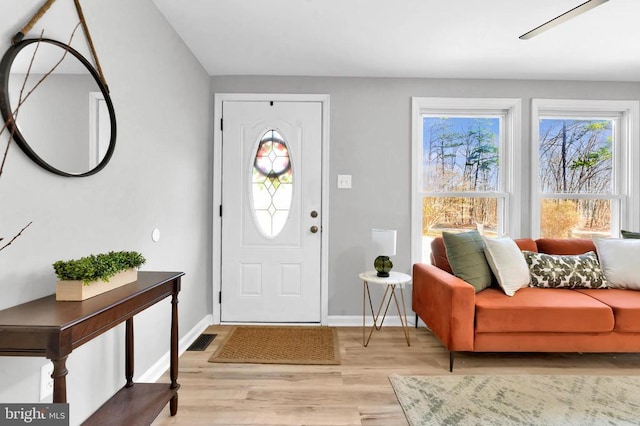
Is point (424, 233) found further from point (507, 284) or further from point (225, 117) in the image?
point (225, 117)

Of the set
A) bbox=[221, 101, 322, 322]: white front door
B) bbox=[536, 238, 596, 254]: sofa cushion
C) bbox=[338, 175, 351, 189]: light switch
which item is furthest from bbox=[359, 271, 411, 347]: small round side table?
bbox=[536, 238, 596, 254]: sofa cushion

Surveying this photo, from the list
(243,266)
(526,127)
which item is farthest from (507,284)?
(243,266)

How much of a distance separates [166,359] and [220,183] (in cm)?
157

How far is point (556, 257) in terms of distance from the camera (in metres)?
2.74

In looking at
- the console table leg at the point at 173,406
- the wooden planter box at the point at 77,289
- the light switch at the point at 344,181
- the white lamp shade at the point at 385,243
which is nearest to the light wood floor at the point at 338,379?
the console table leg at the point at 173,406

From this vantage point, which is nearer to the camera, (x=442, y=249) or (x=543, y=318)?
(x=543, y=318)

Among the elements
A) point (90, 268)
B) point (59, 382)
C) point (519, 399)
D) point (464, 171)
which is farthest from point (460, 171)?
point (59, 382)

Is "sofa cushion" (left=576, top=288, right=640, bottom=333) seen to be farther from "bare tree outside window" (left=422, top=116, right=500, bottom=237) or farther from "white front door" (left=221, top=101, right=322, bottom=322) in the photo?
"white front door" (left=221, top=101, right=322, bottom=322)

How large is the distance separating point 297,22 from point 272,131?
3.60 feet

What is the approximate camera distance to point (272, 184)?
10.7 feet

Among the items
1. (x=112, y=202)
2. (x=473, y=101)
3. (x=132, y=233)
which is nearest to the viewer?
(x=112, y=202)

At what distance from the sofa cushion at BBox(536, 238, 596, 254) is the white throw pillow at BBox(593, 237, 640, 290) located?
0.18 m

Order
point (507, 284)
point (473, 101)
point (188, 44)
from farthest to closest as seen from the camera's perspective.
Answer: point (473, 101) → point (188, 44) → point (507, 284)

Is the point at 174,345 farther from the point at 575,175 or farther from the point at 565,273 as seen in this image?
the point at 575,175
